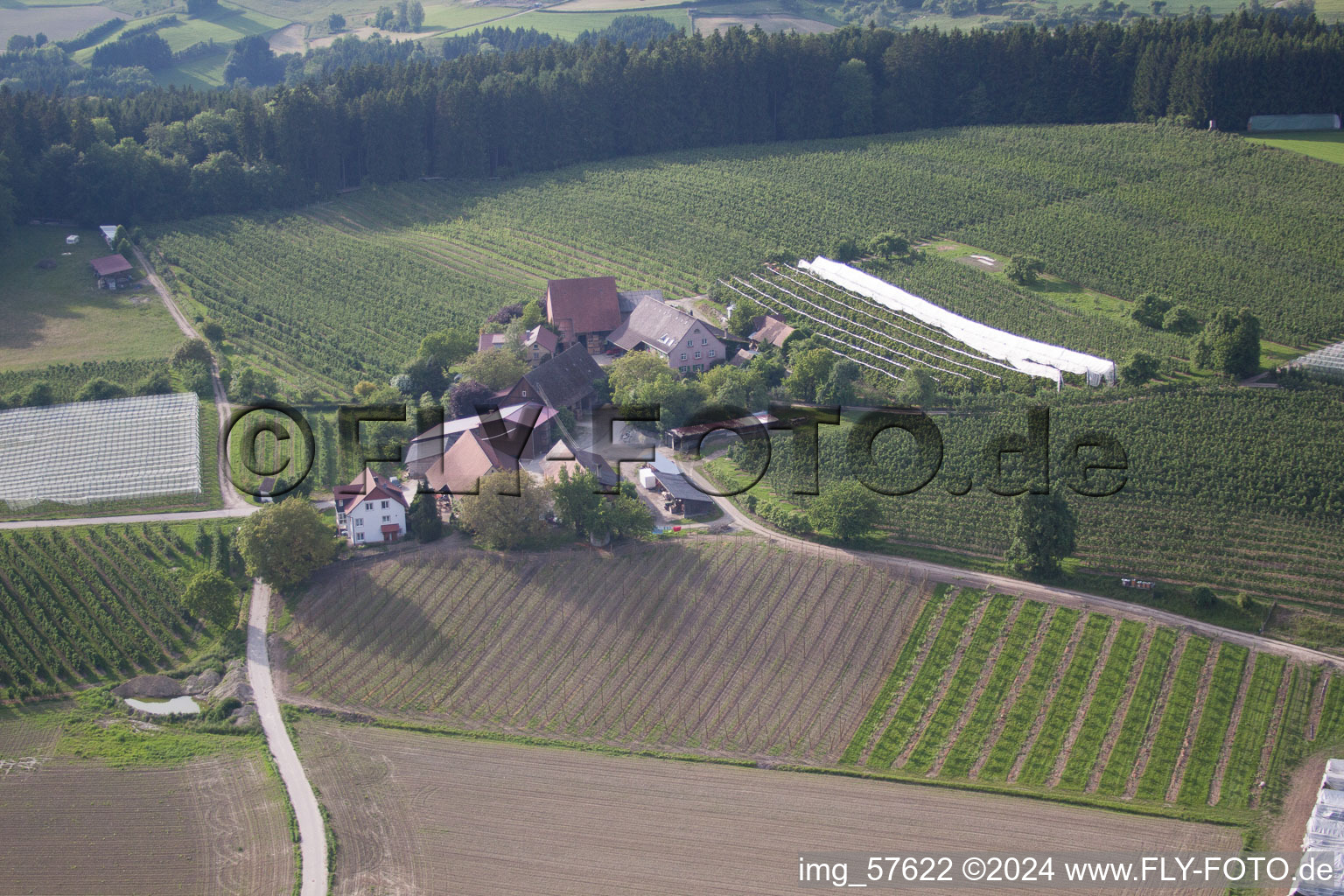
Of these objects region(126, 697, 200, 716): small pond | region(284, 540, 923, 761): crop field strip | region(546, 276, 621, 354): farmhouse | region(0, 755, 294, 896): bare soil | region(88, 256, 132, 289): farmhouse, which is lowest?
region(0, 755, 294, 896): bare soil

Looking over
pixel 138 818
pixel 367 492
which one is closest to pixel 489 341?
pixel 367 492

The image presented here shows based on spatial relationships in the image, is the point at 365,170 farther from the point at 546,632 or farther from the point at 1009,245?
the point at 546,632

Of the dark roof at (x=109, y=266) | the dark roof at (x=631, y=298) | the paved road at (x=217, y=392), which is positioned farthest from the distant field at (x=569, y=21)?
the dark roof at (x=631, y=298)

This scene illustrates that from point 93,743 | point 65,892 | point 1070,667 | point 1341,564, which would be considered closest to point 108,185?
point 93,743

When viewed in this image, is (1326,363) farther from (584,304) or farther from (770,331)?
(584,304)

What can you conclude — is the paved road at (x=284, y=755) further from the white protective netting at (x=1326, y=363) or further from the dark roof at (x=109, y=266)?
the white protective netting at (x=1326, y=363)

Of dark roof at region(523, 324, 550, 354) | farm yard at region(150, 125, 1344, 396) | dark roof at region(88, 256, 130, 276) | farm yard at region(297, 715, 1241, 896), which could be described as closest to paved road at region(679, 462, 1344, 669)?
farm yard at region(297, 715, 1241, 896)

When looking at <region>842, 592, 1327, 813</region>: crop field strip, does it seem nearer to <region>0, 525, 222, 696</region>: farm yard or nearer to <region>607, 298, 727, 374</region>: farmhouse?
<region>607, 298, 727, 374</region>: farmhouse
